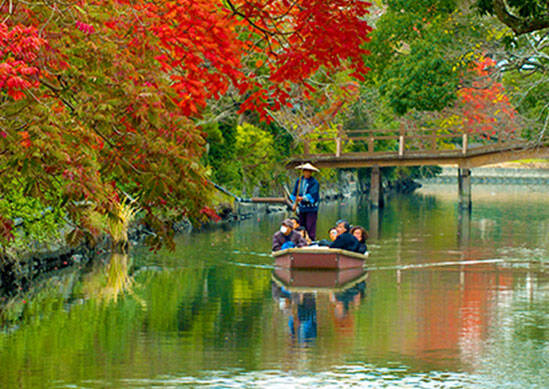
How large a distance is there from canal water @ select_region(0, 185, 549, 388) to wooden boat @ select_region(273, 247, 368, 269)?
1.80 ft

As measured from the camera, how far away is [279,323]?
17188mm

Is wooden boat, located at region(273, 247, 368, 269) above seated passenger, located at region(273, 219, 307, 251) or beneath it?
beneath

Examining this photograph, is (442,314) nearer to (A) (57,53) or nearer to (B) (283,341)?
(B) (283,341)

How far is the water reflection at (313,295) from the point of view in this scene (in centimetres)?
1696

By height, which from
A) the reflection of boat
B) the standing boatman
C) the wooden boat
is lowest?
the reflection of boat

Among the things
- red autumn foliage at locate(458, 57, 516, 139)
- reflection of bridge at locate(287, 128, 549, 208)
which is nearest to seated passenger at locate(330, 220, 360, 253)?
reflection of bridge at locate(287, 128, 549, 208)

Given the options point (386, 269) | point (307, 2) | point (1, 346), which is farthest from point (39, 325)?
point (386, 269)

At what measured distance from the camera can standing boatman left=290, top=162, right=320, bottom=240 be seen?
25.8 meters

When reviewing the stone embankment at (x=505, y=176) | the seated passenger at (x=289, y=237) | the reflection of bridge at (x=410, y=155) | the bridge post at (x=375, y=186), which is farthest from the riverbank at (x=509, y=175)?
the seated passenger at (x=289, y=237)

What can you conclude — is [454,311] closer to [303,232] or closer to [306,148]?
[303,232]

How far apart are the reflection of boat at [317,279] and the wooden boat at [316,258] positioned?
5.9 inches

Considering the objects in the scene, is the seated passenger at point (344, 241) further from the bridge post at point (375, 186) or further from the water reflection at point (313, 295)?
the bridge post at point (375, 186)

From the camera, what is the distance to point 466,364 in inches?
534

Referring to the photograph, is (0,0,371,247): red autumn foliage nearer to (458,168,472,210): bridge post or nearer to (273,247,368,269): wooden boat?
(273,247,368,269): wooden boat
